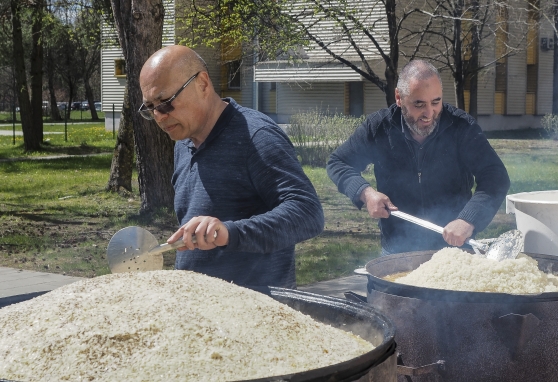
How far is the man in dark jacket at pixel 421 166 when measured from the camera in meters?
3.86

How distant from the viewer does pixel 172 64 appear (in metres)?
2.73

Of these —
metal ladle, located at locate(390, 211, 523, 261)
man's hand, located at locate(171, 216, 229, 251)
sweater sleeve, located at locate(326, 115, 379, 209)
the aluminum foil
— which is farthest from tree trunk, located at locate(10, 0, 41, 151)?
man's hand, located at locate(171, 216, 229, 251)

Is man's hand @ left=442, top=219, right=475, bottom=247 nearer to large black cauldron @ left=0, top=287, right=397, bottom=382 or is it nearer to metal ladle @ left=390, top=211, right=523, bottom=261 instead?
metal ladle @ left=390, top=211, right=523, bottom=261

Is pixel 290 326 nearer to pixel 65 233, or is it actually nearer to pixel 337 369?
pixel 337 369

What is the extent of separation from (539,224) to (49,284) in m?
4.82

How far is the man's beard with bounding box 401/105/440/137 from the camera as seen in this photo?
3947 millimetres

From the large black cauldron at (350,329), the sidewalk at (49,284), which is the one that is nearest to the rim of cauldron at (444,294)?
the large black cauldron at (350,329)

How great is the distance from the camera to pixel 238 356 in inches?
68.8

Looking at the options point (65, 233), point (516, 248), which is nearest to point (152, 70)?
point (516, 248)

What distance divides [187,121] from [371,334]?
1.10 meters

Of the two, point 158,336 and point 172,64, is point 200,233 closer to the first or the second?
point 158,336

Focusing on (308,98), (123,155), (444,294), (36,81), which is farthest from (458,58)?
(444,294)

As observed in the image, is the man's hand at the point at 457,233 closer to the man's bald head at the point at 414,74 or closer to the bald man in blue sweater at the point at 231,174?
the man's bald head at the point at 414,74

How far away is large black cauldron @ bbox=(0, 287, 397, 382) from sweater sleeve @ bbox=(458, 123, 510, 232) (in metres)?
1.59
